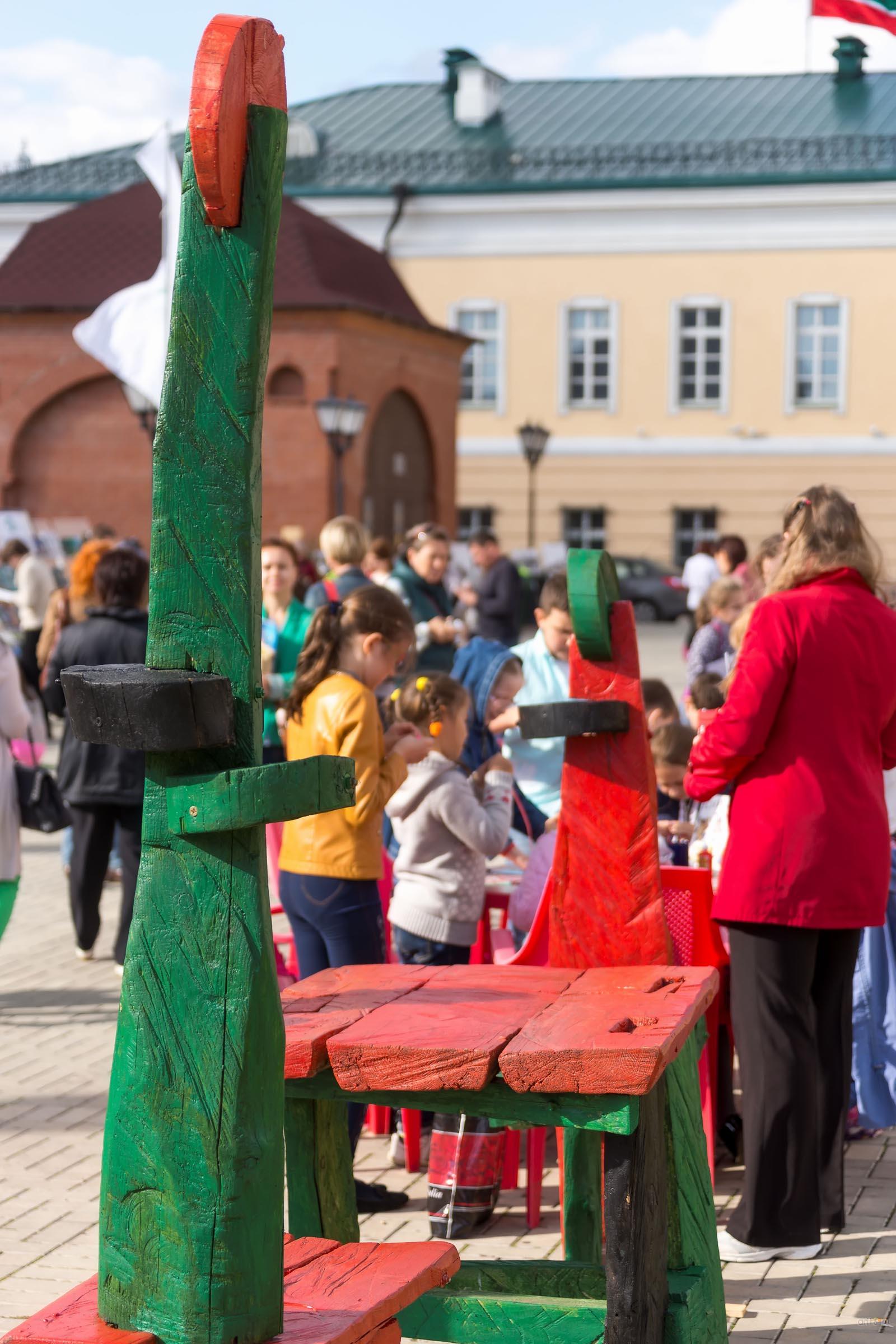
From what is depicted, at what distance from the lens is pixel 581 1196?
3.93 m

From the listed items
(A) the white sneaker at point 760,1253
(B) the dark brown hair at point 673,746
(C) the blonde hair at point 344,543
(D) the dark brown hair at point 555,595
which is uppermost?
(C) the blonde hair at point 344,543

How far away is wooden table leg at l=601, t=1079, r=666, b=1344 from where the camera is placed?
9.97 feet

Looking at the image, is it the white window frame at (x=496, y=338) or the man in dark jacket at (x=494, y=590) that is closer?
the man in dark jacket at (x=494, y=590)

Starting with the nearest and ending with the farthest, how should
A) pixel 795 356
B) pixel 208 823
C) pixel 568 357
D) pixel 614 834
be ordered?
pixel 208 823, pixel 614 834, pixel 795 356, pixel 568 357

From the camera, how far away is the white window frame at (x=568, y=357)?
41188mm

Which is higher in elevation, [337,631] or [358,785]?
[337,631]

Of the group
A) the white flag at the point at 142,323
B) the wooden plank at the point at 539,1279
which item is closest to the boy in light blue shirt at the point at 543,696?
the wooden plank at the point at 539,1279

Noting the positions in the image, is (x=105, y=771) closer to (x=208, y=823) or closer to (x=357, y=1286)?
(x=357, y=1286)

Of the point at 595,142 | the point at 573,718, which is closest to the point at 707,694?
the point at 573,718

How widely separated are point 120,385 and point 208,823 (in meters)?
27.1

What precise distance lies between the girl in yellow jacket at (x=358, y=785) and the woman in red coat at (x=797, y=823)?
919 millimetres

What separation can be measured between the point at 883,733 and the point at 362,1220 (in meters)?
1.96

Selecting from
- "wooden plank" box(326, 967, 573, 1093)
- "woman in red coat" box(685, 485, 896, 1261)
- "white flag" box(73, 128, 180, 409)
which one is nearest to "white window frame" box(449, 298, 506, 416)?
"white flag" box(73, 128, 180, 409)

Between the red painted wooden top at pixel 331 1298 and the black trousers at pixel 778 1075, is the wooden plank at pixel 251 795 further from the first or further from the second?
the black trousers at pixel 778 1075
